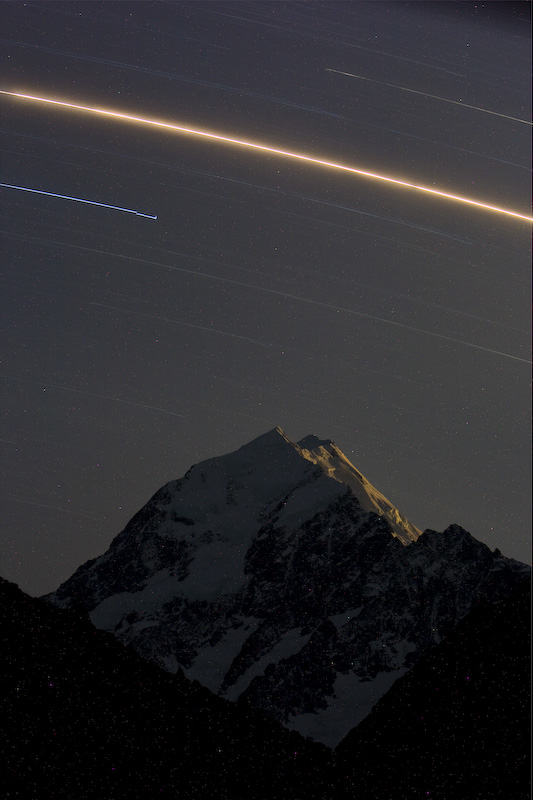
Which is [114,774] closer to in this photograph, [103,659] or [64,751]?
[64,751]

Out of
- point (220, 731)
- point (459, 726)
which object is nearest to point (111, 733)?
point (220, 731)

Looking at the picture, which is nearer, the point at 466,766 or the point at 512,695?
the point at 466,766

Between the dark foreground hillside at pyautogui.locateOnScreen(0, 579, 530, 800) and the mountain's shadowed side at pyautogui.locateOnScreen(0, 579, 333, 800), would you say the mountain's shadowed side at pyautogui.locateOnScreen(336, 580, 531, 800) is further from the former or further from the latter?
the mountain's shadowed side at pyautogui.locateOnScreen(0, 579, 333, 800)

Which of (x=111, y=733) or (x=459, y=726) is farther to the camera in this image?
(x=459, y=726)

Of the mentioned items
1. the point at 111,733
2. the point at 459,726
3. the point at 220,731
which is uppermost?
the point at 459,726

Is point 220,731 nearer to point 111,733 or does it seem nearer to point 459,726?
point 111,733

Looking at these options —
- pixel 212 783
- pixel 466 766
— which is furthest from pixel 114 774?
pixel 466 766

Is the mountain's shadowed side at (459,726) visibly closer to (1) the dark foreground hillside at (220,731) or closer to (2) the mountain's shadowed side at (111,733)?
(1) the dark foreground hillside at (220,731)

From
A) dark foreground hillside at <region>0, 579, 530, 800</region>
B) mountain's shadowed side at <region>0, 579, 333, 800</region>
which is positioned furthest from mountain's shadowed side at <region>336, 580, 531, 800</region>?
mountain's shadowed side at <region>0, 579, 333, 800</region>

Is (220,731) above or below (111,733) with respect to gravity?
above
